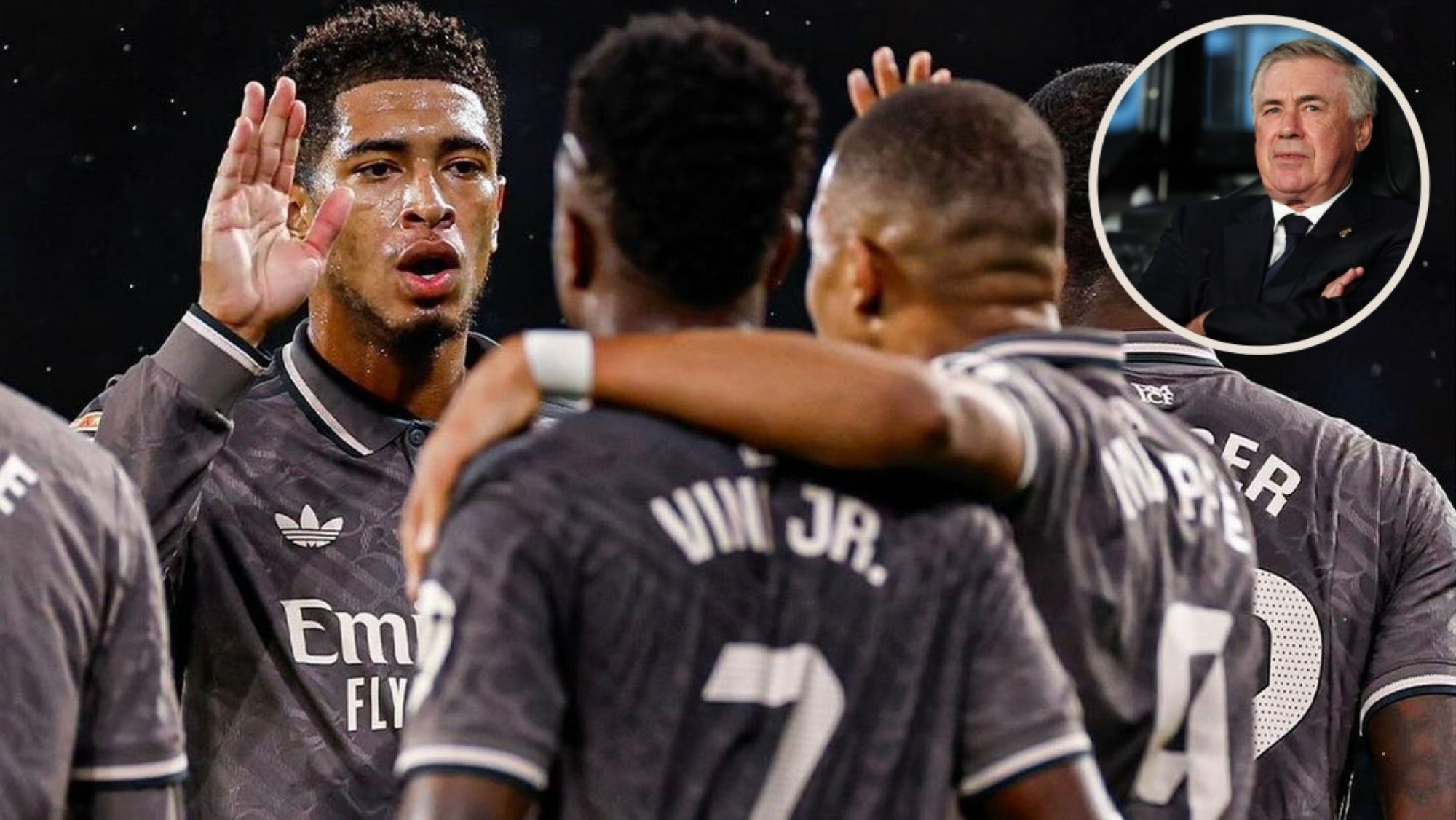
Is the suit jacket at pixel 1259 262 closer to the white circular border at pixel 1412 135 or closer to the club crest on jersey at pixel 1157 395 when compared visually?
the white circular border at pixel 1412 135

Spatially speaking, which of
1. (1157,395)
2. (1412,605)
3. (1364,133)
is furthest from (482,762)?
(1364,133)

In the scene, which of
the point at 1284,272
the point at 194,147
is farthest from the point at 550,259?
the point at 1284,272

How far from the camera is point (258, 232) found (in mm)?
2967

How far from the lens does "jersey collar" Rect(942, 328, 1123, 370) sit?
6.32 feet

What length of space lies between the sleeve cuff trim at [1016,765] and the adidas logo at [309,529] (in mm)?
1486

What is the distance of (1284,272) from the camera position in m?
4.45

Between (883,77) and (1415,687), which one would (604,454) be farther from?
(1415,687)

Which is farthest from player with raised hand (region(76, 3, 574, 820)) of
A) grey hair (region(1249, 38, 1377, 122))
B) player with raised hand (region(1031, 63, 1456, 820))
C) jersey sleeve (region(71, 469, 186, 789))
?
grey hair (region(1249, 38, 1377, 122))

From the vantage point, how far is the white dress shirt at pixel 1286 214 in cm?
424

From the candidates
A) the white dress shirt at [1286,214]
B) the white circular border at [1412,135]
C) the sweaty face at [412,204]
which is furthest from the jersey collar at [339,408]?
the white dress shirt at [1286,214]

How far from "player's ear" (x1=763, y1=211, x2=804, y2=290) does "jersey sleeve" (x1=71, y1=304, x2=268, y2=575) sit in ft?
3.75

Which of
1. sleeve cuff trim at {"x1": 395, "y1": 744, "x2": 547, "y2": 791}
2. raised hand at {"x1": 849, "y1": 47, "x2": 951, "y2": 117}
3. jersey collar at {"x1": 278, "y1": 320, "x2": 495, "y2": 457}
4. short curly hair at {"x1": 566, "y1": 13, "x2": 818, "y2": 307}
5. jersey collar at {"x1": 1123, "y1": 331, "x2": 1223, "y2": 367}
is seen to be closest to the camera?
sleeve cuff trim at {"x1": 395, "y1": 744, "x2": 547, "y2": 791}

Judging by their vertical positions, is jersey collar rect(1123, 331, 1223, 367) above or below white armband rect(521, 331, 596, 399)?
below

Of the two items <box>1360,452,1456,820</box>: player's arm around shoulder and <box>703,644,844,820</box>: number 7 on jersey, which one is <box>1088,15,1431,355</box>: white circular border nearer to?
<box>1360,452,1456,820</box>: player's arm around shoulder
